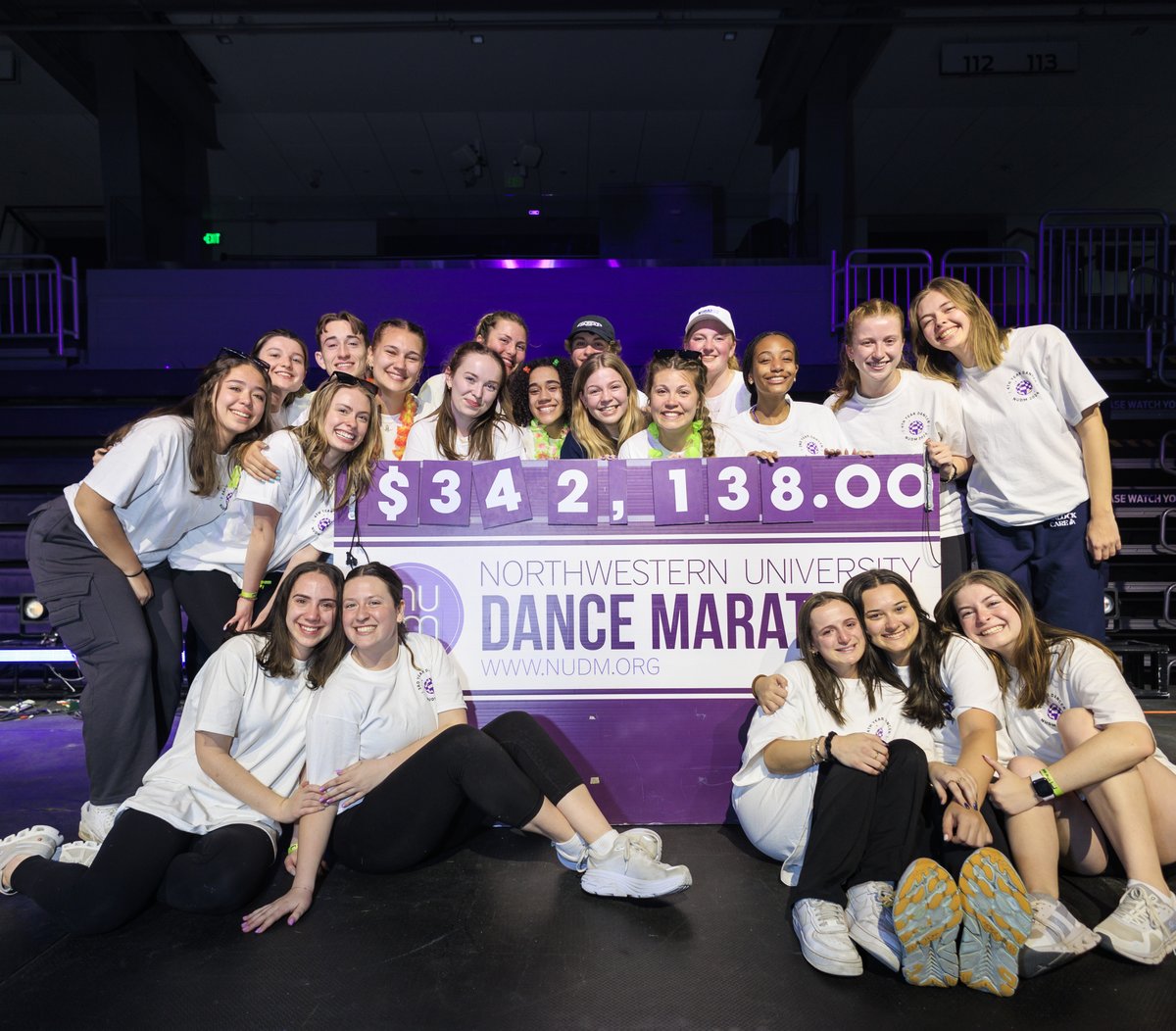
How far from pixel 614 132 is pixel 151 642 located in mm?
9495

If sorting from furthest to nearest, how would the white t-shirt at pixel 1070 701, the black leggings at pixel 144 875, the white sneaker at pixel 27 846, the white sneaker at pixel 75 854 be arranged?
the white sneaker at pixel 75 854 < the white sneaker at pixel 27 846 < the white t-shirt at pixel 1070 701 < the black leggings at pixel 144 875

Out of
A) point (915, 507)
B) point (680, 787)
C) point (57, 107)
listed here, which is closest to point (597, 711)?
point (680, 787)

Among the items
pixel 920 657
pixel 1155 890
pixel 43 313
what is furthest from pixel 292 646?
pixel 43 313

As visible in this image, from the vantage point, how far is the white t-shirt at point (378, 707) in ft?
7.59

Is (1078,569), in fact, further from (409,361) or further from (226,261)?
(226,261)

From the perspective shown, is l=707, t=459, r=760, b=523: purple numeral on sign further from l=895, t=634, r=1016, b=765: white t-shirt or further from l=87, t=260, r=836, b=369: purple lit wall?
l=87, t=260, r=836, b=369: purple lit wall

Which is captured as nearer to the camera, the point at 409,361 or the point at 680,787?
the point at 680,787

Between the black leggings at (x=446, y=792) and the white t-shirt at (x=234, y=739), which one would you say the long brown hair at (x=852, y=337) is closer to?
the black leggings at (x=446, y=792)

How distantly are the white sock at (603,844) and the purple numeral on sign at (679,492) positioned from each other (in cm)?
103

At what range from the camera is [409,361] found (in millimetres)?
3307

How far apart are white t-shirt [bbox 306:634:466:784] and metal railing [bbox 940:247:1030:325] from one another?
20.3ft

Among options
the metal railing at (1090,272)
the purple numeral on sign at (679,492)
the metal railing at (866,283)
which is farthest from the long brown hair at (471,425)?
the metal railing at (1090,272)

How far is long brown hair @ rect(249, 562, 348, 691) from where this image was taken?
244 cm

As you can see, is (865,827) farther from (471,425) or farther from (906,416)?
(471,425)
